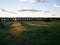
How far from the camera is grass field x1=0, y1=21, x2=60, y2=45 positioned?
2791mm

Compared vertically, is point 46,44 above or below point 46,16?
below

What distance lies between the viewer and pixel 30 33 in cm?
283

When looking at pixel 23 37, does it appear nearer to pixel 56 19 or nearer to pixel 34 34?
pixel 34 34

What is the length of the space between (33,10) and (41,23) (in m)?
0.28

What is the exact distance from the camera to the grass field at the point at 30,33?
110 inches

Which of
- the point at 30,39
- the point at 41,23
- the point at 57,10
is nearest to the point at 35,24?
the point at 41,23

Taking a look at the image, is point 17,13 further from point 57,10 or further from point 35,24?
point 57,10

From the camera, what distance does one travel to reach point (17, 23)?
113 inches

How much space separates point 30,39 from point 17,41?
0.23m

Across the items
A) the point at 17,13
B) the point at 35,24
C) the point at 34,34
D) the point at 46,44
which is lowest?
the point at 46,44

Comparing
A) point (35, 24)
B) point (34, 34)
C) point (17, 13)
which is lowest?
point (34, 34)

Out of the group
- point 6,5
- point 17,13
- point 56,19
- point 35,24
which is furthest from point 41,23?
point 6,5

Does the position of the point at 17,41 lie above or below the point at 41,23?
below

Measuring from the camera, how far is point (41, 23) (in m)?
2.88
